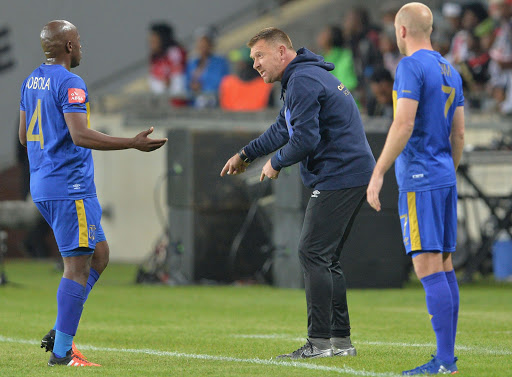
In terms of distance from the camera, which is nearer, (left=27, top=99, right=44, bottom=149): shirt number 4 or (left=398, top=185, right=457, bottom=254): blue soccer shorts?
(left=398, top=185, right=457, bottom=254): blue soccer shorts

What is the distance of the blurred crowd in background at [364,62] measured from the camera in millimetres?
17938

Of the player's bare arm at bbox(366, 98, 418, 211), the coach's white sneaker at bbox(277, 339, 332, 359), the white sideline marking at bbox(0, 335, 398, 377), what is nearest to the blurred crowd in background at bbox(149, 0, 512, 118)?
the white sideline marking at bbox(0, 335, 398, 377)

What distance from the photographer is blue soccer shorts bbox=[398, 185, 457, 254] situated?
5809 mm

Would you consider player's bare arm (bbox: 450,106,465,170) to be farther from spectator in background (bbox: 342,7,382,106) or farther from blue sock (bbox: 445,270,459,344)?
spectator in background (bbox: 342,7,382,106)

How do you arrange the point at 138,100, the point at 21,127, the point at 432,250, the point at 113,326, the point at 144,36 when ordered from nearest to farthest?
1. the point at 432,250
2. the point at 21,127
3. the point at 113,326
4. the point at 138,100
5. the point at 144,36

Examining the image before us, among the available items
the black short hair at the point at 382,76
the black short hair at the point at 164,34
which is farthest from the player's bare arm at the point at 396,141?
the black short hair at the point at 164,34

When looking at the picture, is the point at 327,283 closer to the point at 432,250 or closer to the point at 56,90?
the point at 432,250

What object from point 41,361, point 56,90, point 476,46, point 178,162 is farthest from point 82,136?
point 476,46

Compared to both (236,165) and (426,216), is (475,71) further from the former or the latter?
(426,216)

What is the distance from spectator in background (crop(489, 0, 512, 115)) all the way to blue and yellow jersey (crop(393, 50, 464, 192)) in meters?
12.0

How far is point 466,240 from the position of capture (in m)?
14.2

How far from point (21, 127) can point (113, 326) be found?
9.40 ft

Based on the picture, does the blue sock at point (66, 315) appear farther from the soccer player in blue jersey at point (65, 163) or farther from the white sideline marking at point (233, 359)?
the white sideline marking at point (233, 359)

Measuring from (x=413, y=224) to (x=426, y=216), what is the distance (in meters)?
0.09
